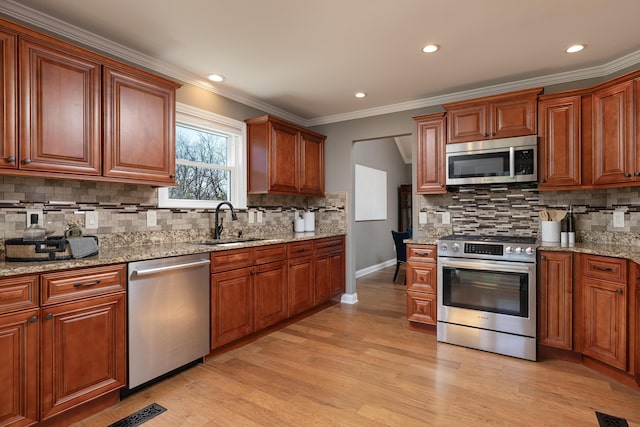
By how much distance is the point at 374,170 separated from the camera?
6852 millimetres

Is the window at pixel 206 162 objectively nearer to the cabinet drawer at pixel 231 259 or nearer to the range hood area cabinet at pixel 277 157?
the range hood area cabinet at pixel 277 157

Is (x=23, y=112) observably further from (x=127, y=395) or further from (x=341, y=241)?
(x=341, y=241)

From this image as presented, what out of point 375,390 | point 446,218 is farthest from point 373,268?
point 375,390

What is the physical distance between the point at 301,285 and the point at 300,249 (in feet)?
1.30

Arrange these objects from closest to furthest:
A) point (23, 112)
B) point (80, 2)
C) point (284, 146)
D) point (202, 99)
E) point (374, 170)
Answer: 1. point (23, 112)
2. point (80, 2)
3. point (202, 99)
4. point (284, 146)
5. point (374, 170)

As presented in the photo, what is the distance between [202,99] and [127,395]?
2.59 metres

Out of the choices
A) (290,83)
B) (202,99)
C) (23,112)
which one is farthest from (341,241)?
(23,112)

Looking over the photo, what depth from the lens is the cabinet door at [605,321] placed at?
240 cm

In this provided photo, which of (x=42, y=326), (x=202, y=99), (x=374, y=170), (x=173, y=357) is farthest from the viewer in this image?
(x=374, y=170)

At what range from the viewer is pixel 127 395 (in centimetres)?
223

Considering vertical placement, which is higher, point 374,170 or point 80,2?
point 80,2

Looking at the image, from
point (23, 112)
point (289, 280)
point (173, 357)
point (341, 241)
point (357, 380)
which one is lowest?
point (357, 380)

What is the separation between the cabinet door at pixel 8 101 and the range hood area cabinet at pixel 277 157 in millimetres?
2150

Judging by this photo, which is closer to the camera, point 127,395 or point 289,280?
point 127,395
